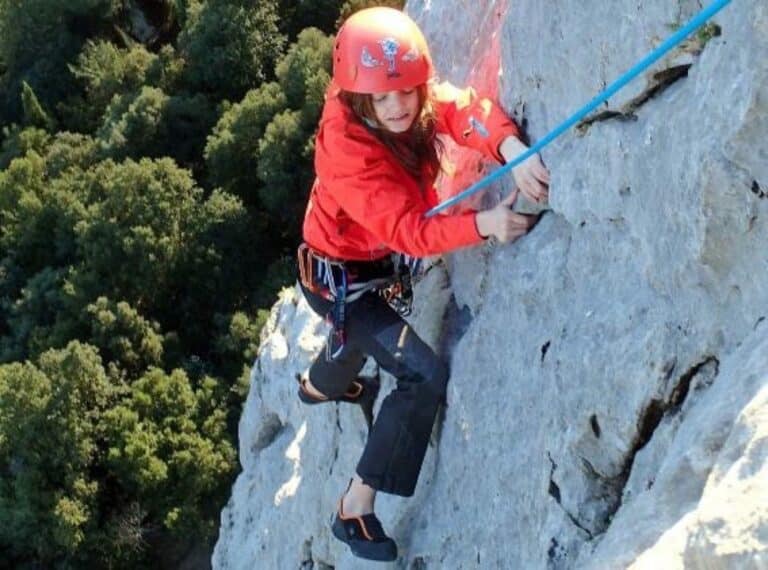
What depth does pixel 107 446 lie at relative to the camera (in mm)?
22062

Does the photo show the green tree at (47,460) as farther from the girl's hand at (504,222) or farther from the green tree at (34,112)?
the girl's hand at (504,222)

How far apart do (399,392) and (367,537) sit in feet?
2.77

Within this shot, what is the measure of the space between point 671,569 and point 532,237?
247 cm

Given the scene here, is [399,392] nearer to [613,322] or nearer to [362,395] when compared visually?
[362,395]

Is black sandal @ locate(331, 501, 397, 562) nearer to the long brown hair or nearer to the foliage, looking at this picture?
the long brown hair

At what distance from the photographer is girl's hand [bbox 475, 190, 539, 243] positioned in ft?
15.6

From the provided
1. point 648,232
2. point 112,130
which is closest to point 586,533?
point 648,232

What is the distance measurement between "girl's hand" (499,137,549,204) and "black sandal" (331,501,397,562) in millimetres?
2027

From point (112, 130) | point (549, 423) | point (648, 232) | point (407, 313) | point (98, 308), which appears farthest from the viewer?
point (112, 130)

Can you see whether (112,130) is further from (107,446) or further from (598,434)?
(598,434)

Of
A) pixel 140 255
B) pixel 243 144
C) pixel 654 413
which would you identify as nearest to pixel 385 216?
pixel 654 413

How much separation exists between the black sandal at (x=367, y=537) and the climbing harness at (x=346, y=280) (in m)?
0.95

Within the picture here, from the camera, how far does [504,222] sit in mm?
4805

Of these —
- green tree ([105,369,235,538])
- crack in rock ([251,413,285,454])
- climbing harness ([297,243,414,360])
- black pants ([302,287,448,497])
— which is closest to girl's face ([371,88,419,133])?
climbing harness ([297,243,414,360])
